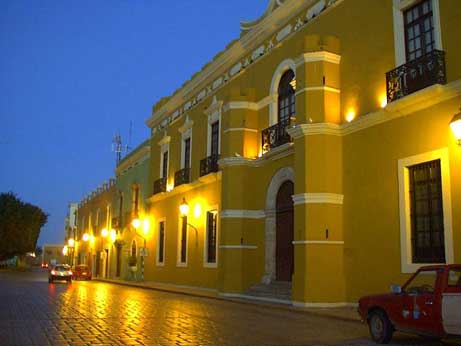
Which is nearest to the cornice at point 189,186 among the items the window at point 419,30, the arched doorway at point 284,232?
the arched doorway at point 284,232

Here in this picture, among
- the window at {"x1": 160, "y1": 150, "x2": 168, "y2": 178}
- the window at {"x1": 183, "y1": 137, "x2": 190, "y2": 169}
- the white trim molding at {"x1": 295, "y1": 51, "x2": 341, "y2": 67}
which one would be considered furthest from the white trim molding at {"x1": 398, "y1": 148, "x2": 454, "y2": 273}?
the window at {"x1": 160, "y1": 150, "x2": 168, "y2": 178}

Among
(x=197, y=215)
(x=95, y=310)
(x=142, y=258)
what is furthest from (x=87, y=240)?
(x=95, y=310)

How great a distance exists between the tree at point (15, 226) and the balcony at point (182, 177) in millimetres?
34796

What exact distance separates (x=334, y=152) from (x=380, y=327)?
7.43 m

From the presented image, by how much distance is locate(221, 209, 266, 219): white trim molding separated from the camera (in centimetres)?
2072

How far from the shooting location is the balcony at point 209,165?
23938 millimetres

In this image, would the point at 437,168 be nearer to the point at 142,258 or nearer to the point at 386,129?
the point at 386,129

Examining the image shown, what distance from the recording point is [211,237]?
24281mm

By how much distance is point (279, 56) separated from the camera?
2044cm

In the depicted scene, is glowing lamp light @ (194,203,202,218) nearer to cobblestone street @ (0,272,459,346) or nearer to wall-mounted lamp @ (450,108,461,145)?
cobblestone street @ (0,272,459,346)

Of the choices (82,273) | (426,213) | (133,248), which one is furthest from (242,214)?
(82,273)

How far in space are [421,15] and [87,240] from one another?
4442cm

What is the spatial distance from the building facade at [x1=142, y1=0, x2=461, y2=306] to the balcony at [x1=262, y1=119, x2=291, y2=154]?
0.06 meters

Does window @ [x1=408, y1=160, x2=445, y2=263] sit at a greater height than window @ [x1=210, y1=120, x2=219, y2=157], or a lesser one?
lesser
